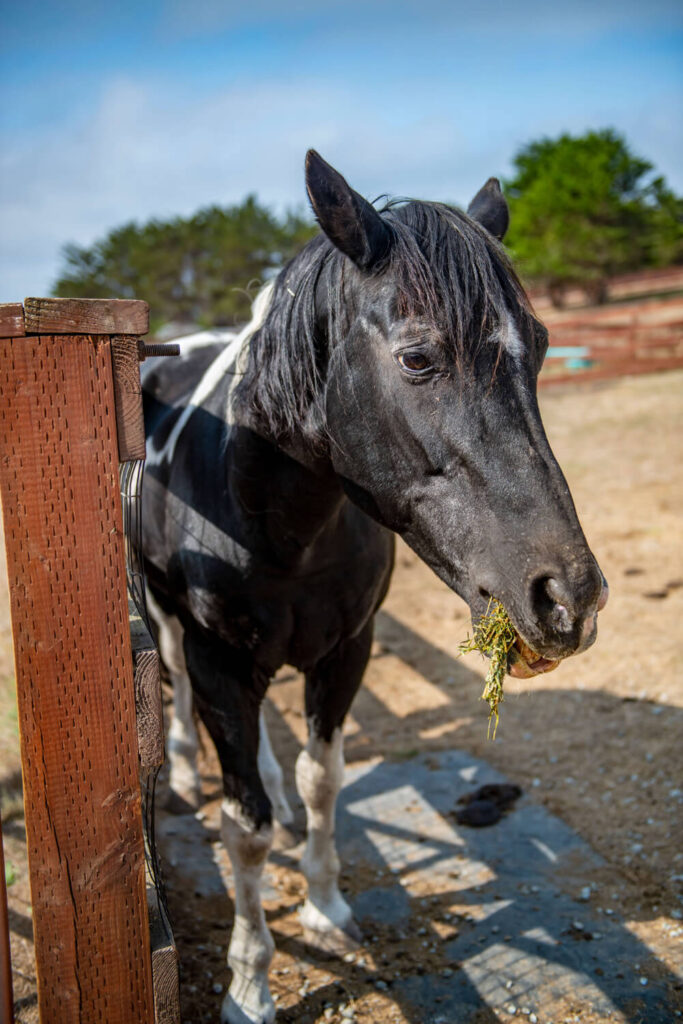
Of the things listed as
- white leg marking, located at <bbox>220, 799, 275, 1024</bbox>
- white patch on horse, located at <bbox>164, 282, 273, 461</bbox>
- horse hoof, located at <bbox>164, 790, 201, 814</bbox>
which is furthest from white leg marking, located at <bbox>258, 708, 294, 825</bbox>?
white patch on horse, located at <bbox>164, 282, 273, 461</bbox>

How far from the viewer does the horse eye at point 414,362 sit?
172cm

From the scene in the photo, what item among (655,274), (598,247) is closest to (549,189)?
(598,247)

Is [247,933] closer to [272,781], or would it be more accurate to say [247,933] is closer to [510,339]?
[272,781]

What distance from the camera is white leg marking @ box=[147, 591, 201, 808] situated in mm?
3803

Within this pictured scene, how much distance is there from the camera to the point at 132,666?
1.60 m

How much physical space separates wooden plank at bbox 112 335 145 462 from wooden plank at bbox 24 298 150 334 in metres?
0.03

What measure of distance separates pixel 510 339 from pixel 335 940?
7.44 feet

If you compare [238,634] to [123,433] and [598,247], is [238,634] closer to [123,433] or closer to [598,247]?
[123,433]

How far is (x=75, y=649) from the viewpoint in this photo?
1.53 m

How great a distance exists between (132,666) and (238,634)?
33.9 inches

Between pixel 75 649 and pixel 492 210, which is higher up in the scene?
pixel 492 210

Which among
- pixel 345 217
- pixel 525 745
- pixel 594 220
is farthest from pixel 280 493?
pixel 594 220

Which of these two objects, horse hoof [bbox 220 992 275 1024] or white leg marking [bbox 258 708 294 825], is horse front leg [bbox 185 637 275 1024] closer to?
horse hoof [bbox 220 992 275 1024]

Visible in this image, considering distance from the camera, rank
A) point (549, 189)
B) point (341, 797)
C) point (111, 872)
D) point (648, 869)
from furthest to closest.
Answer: point (549, 189)
point (341, 797)
point (648, 869)
point (111, 872)
